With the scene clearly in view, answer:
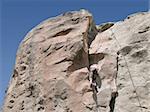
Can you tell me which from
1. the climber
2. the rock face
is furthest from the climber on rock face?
the rock face

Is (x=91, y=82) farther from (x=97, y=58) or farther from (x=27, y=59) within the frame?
(x=27, y=59)

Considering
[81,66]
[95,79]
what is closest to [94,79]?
[95,79]

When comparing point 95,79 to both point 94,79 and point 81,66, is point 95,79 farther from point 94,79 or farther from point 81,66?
point 81,66

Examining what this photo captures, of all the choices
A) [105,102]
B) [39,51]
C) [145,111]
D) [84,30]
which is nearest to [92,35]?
[84,30]

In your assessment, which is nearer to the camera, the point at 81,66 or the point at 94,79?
the point at 94,79

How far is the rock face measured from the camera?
1727cm

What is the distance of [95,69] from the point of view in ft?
60.4

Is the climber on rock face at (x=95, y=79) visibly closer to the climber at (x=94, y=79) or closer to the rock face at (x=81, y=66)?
the climber at (x=94, y=79)

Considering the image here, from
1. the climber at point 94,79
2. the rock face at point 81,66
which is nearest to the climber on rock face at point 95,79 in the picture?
the climber at point 94,79

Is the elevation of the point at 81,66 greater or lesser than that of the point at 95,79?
greater

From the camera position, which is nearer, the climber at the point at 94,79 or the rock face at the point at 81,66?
the rock face at the point at 81,66

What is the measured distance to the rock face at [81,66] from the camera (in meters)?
17.3

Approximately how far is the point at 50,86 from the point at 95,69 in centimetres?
213

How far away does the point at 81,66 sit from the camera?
737 inches
